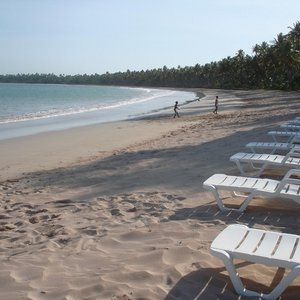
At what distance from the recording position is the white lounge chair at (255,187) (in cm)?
488

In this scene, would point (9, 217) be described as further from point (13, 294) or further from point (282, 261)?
point (282, 261)

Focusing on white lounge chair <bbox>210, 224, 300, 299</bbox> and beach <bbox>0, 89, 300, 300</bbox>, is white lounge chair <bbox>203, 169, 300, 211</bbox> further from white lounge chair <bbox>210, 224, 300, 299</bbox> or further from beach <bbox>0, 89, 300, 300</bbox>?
white lounge chair <bbox>210, 224, 300, 299</bbox>

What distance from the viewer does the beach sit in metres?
3.29

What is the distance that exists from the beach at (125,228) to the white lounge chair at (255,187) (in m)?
0.22

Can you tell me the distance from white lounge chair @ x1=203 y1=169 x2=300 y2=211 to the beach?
22cm

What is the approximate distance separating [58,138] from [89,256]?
12554 millimetres

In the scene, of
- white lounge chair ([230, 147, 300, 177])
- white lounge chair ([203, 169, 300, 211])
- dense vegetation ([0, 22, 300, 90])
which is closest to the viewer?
white lounge chair ([203, 169, 300, 211])

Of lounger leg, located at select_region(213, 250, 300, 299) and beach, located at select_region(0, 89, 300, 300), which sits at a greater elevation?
lounger leg, located at select_region(213, 250, 300, 299)

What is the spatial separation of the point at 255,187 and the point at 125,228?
1.61m

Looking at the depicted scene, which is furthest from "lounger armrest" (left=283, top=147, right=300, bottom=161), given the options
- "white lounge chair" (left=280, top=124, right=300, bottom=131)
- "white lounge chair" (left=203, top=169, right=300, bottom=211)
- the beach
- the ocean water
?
the ocean water

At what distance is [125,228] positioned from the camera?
472 centimetres

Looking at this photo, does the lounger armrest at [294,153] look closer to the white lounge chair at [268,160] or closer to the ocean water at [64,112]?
the white lounge chair at [268,160]

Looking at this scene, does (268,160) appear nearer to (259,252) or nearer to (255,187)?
(255,187)

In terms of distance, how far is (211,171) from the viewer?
289 inches
